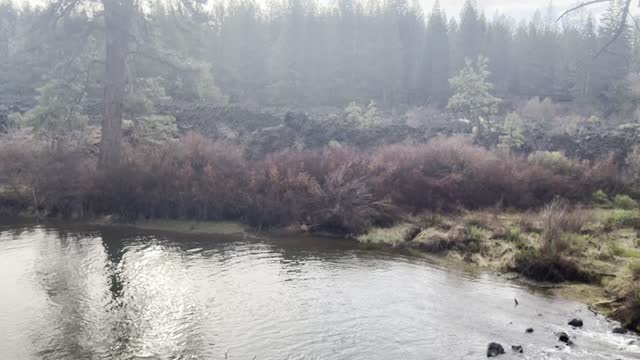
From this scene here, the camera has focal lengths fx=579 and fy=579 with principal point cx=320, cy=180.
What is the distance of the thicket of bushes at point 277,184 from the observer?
22.8 metres

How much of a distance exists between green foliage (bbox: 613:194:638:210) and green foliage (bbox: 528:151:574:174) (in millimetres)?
3020

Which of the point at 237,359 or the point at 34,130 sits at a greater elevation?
the point at 34,130

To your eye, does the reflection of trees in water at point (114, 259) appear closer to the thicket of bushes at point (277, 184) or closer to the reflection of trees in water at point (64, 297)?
the reflection of trees in water at point (64, 297)

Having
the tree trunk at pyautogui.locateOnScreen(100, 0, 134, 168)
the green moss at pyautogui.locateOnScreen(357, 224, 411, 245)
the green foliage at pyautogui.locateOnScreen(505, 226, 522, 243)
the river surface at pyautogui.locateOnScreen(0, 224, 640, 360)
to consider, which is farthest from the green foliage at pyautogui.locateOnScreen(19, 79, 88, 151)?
the green foliage at pyautogui.locateOnScreen(505, 226, 522, 243)

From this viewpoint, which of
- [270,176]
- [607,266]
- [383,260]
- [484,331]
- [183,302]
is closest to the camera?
[484,331]

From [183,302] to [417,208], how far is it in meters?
13.1

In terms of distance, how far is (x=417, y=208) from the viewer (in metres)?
24.1

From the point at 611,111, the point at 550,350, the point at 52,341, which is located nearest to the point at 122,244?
the point at 52,341

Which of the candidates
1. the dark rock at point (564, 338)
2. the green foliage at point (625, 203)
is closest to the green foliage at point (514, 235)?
the dark rock at point (564, 338)

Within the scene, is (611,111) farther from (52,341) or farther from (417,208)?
(52,341)

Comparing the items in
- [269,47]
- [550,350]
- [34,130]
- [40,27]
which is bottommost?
[550,350]

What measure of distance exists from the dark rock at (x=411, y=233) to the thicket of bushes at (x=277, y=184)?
73.5 inches

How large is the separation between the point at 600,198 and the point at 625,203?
1.03 metres

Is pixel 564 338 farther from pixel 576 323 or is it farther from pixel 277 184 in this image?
pixel 277 184
